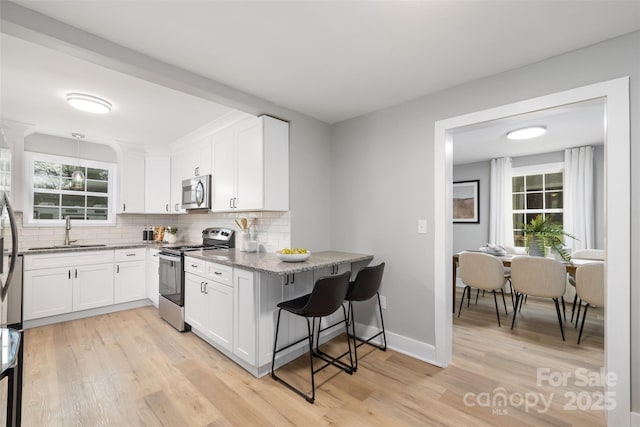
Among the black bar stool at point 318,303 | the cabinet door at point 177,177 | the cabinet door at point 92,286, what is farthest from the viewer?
the cabinet door at point 177,177

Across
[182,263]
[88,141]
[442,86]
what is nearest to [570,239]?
[442,86]

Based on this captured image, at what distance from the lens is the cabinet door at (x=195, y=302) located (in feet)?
9.36

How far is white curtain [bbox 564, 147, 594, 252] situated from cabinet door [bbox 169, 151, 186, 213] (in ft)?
19.0

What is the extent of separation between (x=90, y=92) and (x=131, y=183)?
6.55 feet

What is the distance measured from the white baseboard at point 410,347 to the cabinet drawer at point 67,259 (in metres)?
3.51

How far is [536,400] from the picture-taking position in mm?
2049

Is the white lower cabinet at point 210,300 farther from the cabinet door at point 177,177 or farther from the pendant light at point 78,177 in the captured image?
the pendant light at point 78,177

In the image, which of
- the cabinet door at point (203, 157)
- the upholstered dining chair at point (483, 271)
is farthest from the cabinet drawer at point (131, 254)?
the upholstered dining chair at point (483, 271)

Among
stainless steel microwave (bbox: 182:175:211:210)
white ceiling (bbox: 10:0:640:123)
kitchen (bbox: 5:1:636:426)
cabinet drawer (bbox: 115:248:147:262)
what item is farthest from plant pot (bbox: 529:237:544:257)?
cabinet drawer (bbox: 115:248:147:262)

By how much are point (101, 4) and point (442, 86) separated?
237cm

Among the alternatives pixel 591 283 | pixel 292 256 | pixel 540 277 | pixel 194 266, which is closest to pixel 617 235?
pixel 591 283

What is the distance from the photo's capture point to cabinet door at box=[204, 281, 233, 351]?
2508 millimetres

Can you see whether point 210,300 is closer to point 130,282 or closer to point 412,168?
point 130,282

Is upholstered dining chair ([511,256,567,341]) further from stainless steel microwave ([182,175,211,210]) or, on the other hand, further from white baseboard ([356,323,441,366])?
stainless steel microwave ([182,175,211,210])
